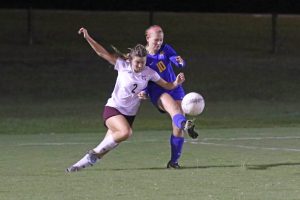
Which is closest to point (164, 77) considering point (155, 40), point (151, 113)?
point (155, 40)

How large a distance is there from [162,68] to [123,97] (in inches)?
33.9

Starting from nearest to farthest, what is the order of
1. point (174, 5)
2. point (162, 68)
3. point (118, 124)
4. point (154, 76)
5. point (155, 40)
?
point (118, 124)
point (154, 76)
point (155, 40)
point (162, 68)
point (174, 5)

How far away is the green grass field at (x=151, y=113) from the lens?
39.7 feet

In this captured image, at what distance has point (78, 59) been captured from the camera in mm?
35375

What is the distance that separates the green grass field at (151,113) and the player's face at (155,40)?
1723 mm

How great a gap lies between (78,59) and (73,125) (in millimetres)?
11198

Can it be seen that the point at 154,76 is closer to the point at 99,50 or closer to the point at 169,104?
the point at 169,104

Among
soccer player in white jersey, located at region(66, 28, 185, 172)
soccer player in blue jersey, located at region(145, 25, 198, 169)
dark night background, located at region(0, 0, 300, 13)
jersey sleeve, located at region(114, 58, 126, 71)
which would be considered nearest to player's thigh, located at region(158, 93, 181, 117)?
soccer player in blue jersey, located at region(145, 25, 198, 169)

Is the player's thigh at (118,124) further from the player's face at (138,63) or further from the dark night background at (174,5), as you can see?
the dark night background at (174,5)

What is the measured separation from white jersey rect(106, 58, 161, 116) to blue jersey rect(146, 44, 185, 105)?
11.6 inches

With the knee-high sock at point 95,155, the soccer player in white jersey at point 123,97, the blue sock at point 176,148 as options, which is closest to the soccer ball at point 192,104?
the soccer player in white jersey at point 123,97

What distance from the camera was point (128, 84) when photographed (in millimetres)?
13672

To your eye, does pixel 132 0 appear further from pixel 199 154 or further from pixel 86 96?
pixel 199 154

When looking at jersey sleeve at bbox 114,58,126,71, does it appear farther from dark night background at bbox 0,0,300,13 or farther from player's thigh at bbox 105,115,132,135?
dark night background at bbox 0,0,300,13
